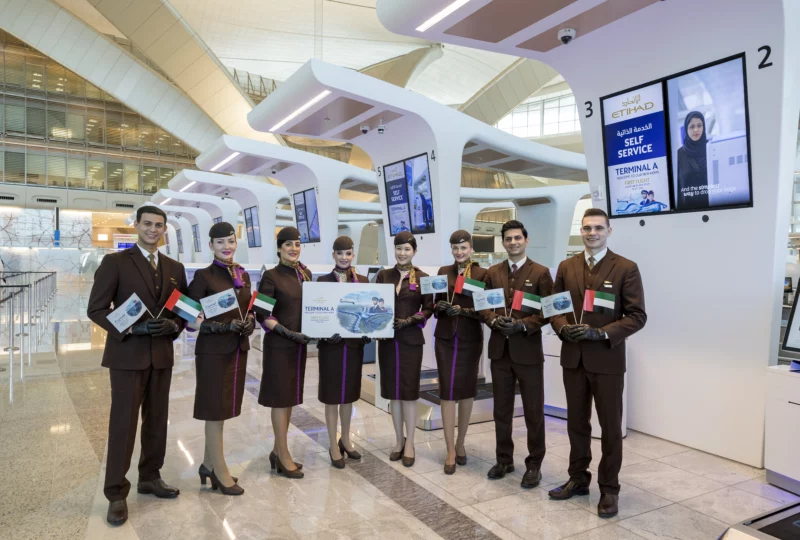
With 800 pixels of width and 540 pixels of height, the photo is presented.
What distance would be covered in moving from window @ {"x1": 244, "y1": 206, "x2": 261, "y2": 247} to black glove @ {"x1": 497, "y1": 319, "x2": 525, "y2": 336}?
54.9ft

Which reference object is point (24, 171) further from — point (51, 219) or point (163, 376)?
point (163, 376)

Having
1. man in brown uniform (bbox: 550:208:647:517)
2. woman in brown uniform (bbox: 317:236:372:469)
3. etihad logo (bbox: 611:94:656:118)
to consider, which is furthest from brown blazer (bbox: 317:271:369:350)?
etihad logo (bbox: 611:94:656:118)

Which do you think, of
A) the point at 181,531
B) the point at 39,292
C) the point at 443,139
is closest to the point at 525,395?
the point at 181,531

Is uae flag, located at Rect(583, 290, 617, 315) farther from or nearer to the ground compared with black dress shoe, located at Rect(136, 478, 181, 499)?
farther from the ground

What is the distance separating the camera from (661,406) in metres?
5.25

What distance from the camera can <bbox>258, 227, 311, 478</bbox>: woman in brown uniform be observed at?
404 cm

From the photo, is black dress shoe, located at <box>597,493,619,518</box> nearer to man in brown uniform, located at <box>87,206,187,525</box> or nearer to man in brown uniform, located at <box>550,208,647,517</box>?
man in brown uniform, located at <box>550,208,647,517</box>

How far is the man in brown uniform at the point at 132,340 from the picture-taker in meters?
3.34

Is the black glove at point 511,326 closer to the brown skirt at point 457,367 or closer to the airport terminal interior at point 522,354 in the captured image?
the airport terminal interior at point 522,354

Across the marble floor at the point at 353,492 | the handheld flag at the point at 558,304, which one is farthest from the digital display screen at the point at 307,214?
the handheld flag at the point at 558,304

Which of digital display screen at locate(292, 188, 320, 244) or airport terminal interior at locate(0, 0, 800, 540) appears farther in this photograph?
digital display screen at locate(292, 188, 320, 244)

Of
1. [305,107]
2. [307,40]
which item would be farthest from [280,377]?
[307,40]

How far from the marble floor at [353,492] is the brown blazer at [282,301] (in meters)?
1.11

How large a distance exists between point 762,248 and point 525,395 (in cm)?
257
